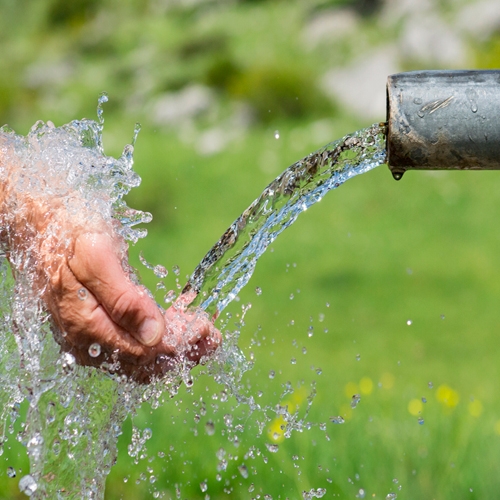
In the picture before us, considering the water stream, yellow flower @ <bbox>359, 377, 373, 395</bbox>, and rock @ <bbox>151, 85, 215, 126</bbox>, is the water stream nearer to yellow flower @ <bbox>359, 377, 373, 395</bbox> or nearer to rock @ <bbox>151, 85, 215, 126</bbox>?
yellow flower @ <bbox>359, 377, 373, 395</bbox>

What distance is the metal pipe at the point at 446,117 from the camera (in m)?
1.33

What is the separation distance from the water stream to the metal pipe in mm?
180

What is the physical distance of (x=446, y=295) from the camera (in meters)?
5.40

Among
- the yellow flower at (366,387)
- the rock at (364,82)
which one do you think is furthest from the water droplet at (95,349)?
the rock at (364,82)

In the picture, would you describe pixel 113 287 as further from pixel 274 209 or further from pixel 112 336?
pixel 274 209

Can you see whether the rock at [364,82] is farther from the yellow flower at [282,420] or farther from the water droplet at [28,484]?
the water droplet at [28,484]

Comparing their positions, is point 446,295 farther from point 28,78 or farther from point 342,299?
point 28,78

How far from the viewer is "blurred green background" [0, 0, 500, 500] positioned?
257cm

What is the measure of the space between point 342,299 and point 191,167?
219cm

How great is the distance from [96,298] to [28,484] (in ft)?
1.68

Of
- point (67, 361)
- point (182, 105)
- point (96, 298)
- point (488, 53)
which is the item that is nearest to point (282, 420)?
point (67, 361)

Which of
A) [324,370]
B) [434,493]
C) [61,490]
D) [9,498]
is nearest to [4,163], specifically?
[61,490]

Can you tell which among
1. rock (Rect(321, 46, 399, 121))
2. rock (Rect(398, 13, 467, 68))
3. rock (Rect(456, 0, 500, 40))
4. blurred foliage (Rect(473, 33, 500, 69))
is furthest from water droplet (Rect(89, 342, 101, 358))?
rock (Rect(456, 0, 500, 40))

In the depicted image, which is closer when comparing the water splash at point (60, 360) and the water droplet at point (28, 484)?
the water splash at point (60, 360)
